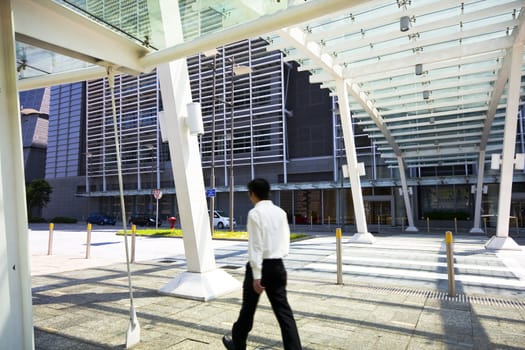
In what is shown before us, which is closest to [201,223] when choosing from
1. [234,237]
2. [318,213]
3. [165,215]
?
[234,237]

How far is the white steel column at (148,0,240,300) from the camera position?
6070 mm

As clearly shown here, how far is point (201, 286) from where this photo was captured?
19.6 ft

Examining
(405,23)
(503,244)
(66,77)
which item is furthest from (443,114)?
(66,77)

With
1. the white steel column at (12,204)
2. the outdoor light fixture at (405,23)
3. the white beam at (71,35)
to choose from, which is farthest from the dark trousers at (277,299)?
the outdoor light fixture at (405,23)

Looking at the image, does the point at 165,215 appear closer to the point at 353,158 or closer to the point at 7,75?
the point at 353,158

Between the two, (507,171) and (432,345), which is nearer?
(432,345)

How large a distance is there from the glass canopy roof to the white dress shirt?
2280 millimetres

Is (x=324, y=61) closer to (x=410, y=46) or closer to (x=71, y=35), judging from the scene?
(x=410, y=46)

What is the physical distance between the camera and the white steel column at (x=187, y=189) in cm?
607

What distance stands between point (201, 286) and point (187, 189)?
65.1 inches

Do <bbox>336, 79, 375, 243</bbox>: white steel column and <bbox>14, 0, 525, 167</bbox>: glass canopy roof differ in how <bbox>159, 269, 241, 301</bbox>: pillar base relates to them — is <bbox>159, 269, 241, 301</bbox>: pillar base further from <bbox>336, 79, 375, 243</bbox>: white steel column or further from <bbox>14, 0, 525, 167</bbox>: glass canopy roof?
<bbox>336, 79, 375, 243</bbox>: white steel column

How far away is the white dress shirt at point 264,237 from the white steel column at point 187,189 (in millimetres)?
3072

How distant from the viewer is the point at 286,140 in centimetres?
3653

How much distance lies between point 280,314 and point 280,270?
0.39 meters
